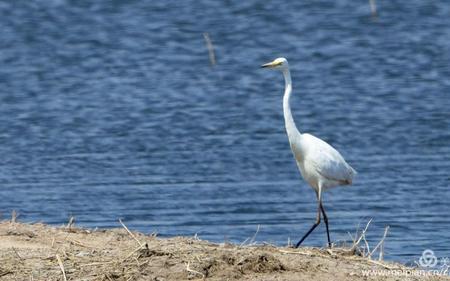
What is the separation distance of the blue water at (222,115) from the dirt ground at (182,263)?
2.46 metres

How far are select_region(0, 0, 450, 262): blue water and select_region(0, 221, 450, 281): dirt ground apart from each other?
2.46 meters

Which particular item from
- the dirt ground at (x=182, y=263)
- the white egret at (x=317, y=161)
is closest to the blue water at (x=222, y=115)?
the white egret at (x=317, y=161)

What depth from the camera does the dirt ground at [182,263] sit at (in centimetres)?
813

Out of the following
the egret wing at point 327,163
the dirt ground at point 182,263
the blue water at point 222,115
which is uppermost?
the dirt ground at point 182,263

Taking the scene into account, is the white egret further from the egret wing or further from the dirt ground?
the dirt ground

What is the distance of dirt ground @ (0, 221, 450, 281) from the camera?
813 centimetres

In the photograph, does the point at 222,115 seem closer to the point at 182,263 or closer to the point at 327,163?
the point at 327,163

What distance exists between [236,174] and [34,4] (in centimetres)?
1243

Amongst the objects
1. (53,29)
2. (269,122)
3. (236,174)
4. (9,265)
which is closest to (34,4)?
(53,29)

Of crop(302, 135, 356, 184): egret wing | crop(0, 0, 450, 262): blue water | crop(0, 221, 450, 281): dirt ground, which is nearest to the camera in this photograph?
crop(0, 221, 450, 281): dirt ground

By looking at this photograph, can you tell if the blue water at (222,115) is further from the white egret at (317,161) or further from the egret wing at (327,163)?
the egret wing at (327,163)

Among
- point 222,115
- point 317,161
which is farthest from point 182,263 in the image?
point 222,115

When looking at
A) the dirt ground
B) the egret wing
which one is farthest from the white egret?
the dirt ground

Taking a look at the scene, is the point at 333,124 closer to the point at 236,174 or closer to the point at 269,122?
the point at 269,122
